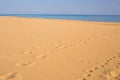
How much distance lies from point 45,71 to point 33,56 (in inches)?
34.5

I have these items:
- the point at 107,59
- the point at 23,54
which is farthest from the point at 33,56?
the point at 107,59

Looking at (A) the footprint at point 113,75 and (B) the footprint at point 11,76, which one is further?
(A) the footprint at point 113,75

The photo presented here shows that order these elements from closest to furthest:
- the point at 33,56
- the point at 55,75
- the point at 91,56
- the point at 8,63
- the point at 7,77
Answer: the point at 7,77 < the point at 55,75 < the point at 8,63 < the point at 33,56 < the point at 91,56

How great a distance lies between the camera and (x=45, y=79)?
2.54 metres

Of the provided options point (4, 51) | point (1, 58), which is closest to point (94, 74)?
point (1, 58)

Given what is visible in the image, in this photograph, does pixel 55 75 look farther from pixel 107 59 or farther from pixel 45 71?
pixel 107 59

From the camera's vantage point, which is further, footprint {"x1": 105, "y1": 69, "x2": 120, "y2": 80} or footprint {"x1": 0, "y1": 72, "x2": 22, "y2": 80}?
footprint {"x1": 105, "y1": 69, "x2": 120, "y2": 80}

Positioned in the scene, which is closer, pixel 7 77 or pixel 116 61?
pixel 7 77

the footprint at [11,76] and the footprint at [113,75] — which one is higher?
the footprint at [11,76]

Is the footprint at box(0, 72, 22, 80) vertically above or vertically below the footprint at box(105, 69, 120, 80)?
above

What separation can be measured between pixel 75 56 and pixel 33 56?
42.3 inches

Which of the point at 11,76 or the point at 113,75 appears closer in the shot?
the point at 11,76

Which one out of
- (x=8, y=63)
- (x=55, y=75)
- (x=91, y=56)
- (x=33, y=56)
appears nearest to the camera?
(x=55, y=75)

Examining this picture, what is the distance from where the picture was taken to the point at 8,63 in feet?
10.3
